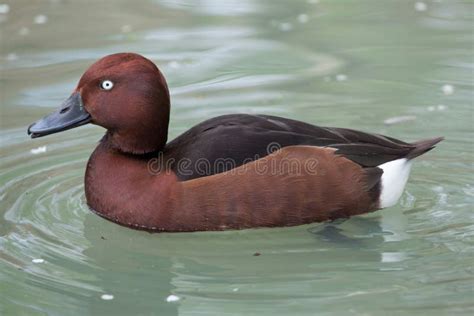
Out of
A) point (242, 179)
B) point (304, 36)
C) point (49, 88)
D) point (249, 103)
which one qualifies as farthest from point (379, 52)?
point (242, 179)

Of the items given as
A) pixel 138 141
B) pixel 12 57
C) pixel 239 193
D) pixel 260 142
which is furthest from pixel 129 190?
pixel 12 57

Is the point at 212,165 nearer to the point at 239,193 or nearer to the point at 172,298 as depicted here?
the point at 239,193

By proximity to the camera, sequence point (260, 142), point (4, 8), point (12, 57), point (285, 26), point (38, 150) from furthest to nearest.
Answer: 1. point (4, 8)
2. point (285, 26)
3. point (12, 57)
4. point (38, 150)
5. point (260, 142)

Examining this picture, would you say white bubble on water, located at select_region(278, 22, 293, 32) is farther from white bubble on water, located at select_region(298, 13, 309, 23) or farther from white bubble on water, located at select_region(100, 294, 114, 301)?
white bubble on water, located at select_region(100, 294, 114, 301)

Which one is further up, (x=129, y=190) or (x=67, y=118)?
(x=67, y=118)

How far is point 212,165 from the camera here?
5.71m

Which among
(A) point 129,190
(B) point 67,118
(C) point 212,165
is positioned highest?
(B) point 67,118

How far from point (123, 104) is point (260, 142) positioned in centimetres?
84

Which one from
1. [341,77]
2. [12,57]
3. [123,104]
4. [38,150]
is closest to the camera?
[123,104]

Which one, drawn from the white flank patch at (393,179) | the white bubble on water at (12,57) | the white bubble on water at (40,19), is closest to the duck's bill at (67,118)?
the white flank patch at (393,179)

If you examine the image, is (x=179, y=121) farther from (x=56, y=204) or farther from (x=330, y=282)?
(x=330, y=282)

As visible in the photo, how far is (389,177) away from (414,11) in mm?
4396

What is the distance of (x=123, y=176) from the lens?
5.90 m

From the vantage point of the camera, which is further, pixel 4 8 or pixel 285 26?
pixel 4 8
